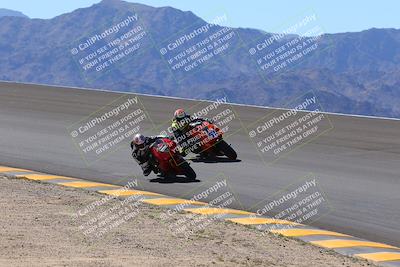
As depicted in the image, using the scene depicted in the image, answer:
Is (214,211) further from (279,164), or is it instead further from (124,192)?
(279,164)

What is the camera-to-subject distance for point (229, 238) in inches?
516

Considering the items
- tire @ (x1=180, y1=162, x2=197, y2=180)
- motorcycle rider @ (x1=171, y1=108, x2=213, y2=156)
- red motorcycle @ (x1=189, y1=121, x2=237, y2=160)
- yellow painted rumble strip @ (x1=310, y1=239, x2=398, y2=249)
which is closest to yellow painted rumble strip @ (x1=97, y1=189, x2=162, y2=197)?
tire @ (x1=180, y1=162, x2=197, y2=180)

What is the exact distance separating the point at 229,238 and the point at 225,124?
17683mm

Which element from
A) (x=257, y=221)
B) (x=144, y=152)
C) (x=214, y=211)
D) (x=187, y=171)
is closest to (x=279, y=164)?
(x=187, y=171)

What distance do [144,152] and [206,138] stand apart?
9.31ft

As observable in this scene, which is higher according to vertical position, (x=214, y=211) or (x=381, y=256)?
(x=214, y=211)

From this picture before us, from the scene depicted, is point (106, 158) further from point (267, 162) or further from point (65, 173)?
point (267, 162)

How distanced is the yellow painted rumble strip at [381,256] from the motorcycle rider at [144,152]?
23.3ft

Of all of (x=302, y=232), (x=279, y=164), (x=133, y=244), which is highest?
(x=133, y=244)

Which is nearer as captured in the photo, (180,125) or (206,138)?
(180,125)

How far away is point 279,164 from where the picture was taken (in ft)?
71.5

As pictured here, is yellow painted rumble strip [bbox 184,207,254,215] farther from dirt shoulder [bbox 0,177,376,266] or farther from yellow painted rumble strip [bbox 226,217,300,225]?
dirt shoulder [bbox 0,177,376,266]

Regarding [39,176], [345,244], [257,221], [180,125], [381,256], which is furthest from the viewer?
[180,125]

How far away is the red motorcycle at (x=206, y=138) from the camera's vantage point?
21.3 m
